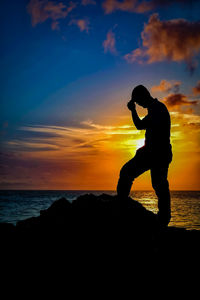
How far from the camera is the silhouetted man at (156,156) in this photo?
4422 mm

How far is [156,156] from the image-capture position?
442 cm

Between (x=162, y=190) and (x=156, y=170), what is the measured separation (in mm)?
432

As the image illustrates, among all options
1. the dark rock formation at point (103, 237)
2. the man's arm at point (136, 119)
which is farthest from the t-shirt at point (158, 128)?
the dark rock formation at point (103, 237)

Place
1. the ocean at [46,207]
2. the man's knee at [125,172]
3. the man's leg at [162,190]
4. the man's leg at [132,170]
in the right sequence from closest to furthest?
1. the man's leg at [162,190]
2. the man's leg at [132,170]
3. the man's knee at [125,172]
4. the ocean at [46,207]

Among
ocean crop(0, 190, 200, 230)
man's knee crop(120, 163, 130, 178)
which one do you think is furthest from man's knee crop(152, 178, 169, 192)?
ocean crop(0, 190, 200, 230)

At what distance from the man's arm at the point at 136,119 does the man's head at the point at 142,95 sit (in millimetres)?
176

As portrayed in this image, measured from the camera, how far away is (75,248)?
471 centimetres

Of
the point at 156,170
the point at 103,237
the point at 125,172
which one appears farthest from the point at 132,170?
the point at 103,237

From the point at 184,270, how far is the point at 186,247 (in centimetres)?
126

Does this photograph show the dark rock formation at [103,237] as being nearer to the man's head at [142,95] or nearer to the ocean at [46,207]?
the man's head at [142,95]

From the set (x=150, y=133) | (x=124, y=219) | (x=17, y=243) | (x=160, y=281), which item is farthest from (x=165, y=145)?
(x=17, y=243)

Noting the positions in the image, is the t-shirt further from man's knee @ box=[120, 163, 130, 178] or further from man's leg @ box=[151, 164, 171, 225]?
man's knee @ box=[120, 163, 130, 178]

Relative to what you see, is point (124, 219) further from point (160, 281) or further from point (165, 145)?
point (165, 145)

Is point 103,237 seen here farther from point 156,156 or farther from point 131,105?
point 131,105
